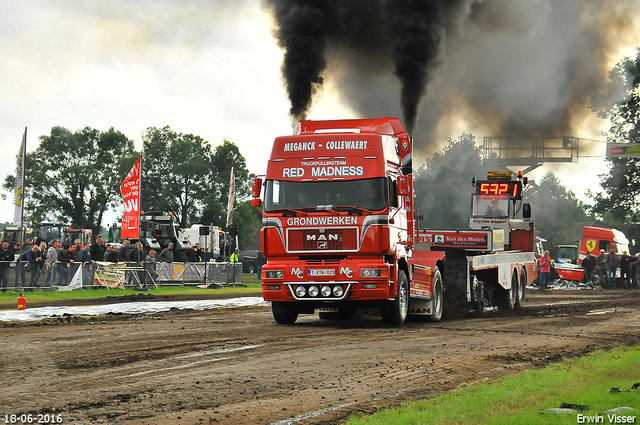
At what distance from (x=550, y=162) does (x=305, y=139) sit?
34.0 m

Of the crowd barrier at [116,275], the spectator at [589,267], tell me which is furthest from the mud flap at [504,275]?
the spectator at [589,267]

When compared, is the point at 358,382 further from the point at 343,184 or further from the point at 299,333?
the point at 343,184

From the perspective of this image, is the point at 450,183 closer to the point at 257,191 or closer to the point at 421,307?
the point at 421,307

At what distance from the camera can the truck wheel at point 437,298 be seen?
1697 cm

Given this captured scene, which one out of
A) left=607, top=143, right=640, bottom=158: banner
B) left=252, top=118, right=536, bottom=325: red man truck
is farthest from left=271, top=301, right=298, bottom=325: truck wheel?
left=607, top=143, right=640, bottom=158: banner

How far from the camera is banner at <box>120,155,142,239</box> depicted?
25125mm

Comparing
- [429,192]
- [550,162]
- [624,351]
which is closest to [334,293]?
[624,351]

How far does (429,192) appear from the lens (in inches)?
2657

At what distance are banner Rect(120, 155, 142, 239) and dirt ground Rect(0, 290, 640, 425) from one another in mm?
8739

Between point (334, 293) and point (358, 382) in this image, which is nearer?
point (358, 382)

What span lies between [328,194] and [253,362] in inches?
210

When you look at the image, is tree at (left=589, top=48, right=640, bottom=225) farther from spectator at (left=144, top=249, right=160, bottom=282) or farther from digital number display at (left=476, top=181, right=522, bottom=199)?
spectator at (left=144, top=249, right=160, bottom=282)

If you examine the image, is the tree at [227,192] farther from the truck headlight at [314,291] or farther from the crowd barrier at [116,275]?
the truck headlight at [314,291]

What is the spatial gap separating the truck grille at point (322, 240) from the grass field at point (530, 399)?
5469 millimetres
